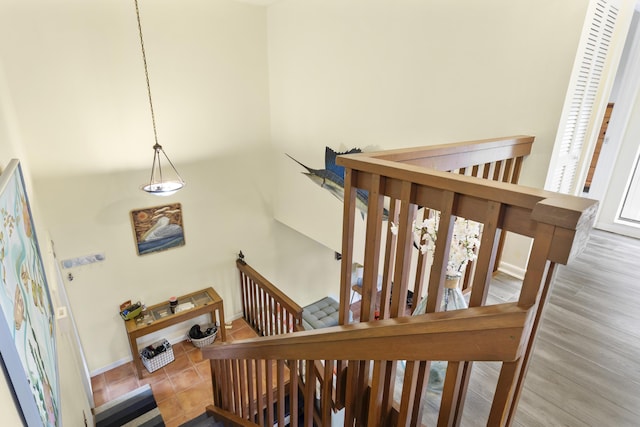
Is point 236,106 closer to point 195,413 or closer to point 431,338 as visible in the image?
point 195,413

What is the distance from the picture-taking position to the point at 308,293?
6547 millimetres

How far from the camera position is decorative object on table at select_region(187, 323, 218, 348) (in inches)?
191

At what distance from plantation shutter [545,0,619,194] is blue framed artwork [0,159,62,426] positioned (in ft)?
8.87

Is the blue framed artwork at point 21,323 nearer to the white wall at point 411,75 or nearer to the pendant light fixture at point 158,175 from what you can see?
the pendant light fixture at point 158,175

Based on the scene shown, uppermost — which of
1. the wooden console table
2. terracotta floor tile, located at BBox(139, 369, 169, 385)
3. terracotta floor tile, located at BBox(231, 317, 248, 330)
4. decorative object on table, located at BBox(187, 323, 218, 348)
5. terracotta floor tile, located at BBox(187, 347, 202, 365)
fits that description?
the wooden console table

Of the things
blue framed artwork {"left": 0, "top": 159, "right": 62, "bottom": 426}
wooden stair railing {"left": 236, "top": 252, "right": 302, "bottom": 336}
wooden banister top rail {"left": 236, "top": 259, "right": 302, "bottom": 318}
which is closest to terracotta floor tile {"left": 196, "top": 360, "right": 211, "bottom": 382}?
wooden stair railing {"left": 236, "top": 252, "right": 302, "bottom": 336}

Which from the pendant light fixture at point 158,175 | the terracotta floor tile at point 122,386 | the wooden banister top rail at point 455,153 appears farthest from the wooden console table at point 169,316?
the wooden banister top rail at point 455,153

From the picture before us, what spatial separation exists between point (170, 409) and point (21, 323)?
366 cm

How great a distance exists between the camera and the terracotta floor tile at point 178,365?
14.8ft

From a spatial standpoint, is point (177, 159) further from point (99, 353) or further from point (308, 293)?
point (308, 293)

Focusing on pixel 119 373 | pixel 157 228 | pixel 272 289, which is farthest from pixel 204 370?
pixel 157 228

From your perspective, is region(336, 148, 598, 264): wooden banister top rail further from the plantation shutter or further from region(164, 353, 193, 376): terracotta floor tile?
region(164, 353, 193, 376): terracotta floor tile

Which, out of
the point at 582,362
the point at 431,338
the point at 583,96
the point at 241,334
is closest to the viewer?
the point at 431,338

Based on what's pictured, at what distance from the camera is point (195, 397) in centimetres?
409
